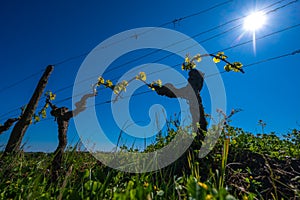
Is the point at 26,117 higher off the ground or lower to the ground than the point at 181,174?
higher

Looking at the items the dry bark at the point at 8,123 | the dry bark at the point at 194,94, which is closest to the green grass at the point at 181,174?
the dry bark at the point at 194,94

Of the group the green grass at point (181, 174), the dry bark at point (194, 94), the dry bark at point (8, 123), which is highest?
the dry bark at point (8, 123)

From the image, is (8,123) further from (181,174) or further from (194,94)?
(181,174)

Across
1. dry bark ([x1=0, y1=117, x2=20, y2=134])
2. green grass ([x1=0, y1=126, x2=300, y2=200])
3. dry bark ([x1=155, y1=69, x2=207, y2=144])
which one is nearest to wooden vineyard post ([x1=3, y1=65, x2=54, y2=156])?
dry bark ([x1=0, y1=117, x2=20, y2=134])

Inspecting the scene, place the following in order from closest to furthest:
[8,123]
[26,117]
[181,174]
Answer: [181,174] → [26,117] → [8,123]

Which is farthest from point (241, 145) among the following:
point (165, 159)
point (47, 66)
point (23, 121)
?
point (47, 66)

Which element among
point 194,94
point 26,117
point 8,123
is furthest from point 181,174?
point 8,123

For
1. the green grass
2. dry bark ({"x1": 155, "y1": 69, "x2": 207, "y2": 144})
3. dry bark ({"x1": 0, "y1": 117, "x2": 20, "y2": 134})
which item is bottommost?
the green grass

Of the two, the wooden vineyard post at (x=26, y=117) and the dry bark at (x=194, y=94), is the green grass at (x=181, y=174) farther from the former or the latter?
the wooden vineyard post at (x=26, y=117)

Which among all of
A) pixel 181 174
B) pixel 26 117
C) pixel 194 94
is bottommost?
pixel 181 174

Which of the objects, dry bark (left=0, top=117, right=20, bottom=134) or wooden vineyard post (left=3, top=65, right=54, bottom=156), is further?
dry bark (left=0, top=117, right=20, bottom=134)

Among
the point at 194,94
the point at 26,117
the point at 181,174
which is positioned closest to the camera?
the point at 181,174

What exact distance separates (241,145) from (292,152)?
2.47ft

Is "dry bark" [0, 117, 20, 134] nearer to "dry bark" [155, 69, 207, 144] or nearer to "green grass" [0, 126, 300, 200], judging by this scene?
"green grass" [0, 126, 300, 200]
